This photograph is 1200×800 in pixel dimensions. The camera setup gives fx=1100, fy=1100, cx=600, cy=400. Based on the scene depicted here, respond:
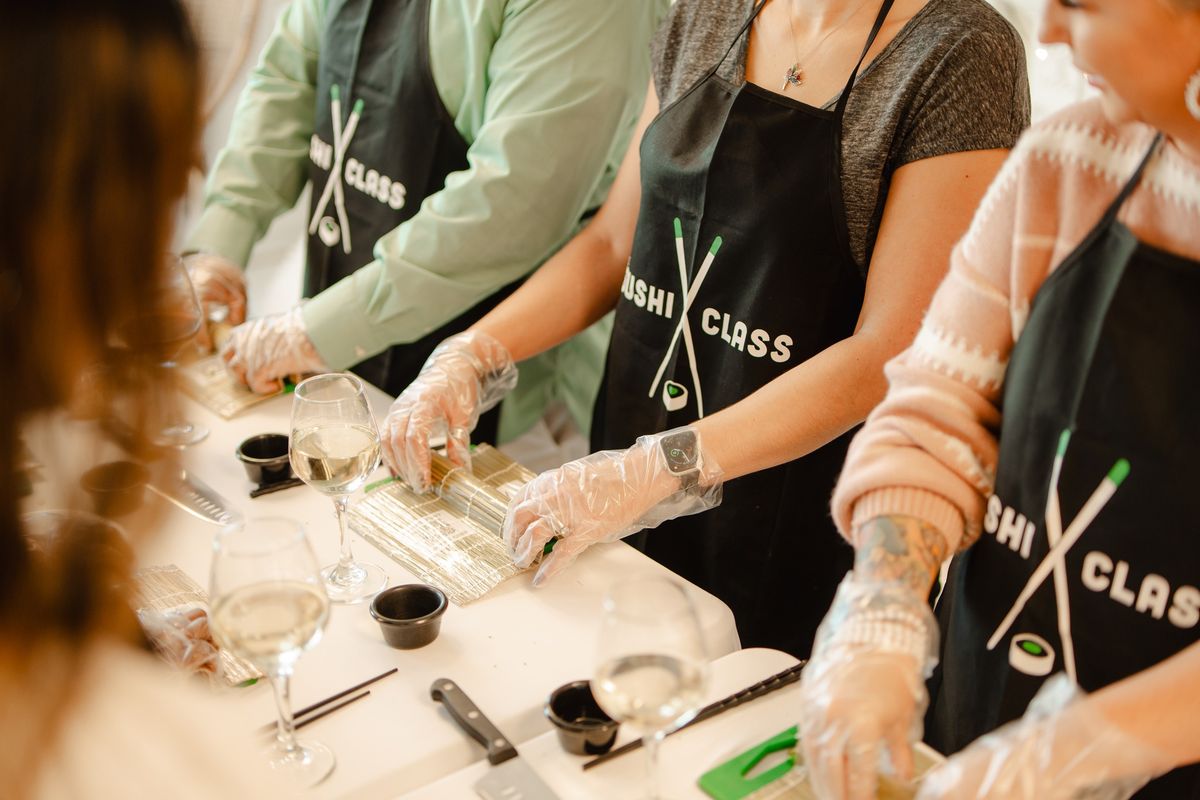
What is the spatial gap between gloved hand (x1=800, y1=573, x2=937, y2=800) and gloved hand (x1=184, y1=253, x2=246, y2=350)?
4.98ft

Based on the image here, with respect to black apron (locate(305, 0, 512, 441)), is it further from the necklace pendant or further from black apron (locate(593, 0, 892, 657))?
the necklace pendant

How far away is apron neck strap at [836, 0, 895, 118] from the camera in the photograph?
1488 mm

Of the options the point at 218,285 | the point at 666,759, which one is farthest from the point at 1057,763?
the point at 218,285

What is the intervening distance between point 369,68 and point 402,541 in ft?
3.57

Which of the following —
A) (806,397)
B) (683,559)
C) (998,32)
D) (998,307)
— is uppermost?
(998,32)

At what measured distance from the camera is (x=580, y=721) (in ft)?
3.48

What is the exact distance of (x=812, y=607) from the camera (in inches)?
69.6

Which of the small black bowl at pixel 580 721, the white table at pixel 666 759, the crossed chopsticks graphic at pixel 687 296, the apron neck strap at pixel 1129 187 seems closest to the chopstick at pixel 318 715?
the white table at pixel 666 759

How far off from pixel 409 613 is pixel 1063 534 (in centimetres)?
70

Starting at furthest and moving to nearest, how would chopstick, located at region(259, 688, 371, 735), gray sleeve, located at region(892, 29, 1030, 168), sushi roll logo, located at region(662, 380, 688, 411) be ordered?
1. sushi roll logo, located at region(662, 380, 688, 411)
2. gray sleeve, located at region(892, 29, 1030, 168)
3. chopstick, located at region(259, 688, 371, 735)

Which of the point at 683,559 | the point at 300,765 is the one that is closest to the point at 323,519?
the point at 300,765

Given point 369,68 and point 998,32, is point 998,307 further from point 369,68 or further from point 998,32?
point 369,68

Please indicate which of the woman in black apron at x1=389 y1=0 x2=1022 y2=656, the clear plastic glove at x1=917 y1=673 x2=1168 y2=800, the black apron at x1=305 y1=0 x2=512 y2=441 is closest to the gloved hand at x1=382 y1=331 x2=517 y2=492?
the woman in black apron at x1=389 y1=0 x2=1022 y2=656

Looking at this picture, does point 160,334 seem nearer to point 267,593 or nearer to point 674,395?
point 267,593
